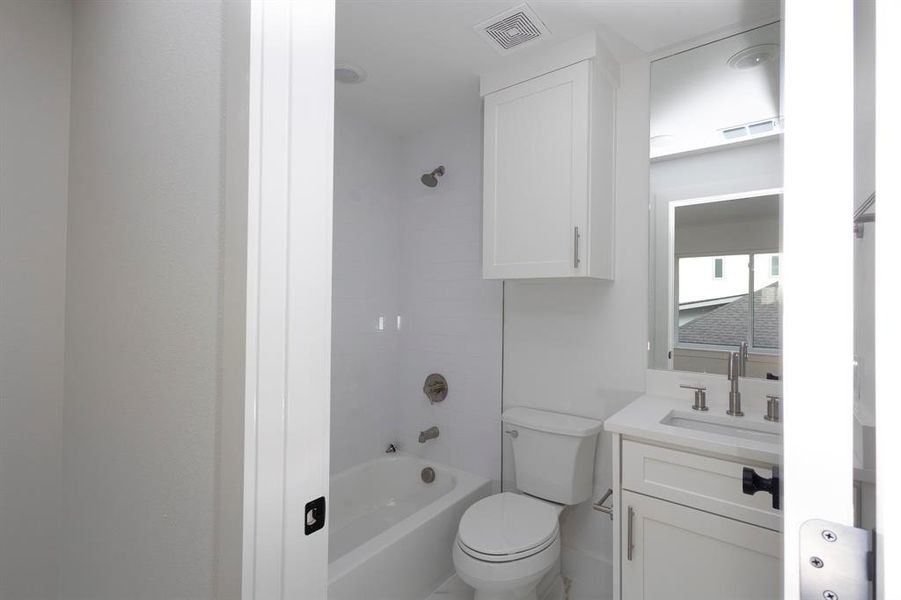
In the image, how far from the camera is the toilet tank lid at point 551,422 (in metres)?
1.94

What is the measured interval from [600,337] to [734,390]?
22.4 inches

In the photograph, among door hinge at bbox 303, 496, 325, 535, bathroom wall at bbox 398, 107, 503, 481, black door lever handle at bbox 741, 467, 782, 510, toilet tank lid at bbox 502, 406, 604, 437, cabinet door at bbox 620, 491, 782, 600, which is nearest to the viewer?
black door lever handle at bbox 741, 467, 782, 510

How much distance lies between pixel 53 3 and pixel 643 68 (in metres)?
2.09

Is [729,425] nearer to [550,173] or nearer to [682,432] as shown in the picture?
[682,432]

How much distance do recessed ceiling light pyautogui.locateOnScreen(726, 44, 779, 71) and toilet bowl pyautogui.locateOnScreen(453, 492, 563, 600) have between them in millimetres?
1926

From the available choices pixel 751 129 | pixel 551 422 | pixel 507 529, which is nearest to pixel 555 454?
pixel 551 422

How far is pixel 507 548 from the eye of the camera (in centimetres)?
162

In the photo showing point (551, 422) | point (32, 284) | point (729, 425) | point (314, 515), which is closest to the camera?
point (314, 515)

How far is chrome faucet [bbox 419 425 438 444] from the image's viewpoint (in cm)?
253

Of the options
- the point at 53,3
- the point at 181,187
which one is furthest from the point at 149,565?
the point at 53,3
